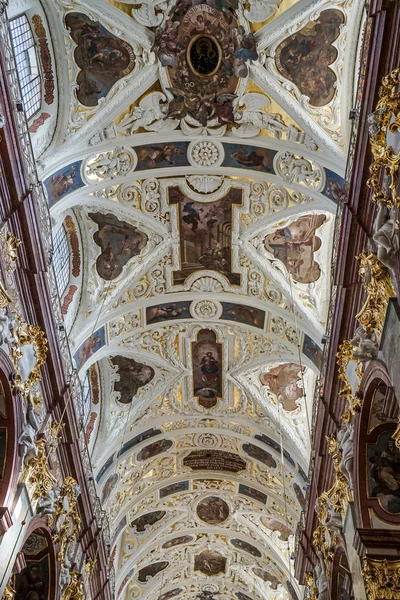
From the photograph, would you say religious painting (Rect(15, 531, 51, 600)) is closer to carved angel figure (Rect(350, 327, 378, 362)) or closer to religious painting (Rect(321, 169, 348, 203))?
carved angel figure (Rect(350, 327, 378, 362))

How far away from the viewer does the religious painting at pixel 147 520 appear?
976 inches

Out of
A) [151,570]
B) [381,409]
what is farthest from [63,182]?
[151,570]

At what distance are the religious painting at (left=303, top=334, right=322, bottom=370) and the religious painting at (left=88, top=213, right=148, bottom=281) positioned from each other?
530 cm

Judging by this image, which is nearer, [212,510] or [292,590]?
[292,590]

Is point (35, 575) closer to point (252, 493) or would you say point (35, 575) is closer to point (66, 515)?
point (66, 515)

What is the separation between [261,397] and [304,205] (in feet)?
25.7

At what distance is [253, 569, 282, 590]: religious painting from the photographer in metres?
27.7

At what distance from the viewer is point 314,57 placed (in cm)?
1207

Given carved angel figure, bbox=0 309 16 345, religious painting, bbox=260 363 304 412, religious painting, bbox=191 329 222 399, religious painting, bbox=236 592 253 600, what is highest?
religious painting, bbox=191 329 222 399

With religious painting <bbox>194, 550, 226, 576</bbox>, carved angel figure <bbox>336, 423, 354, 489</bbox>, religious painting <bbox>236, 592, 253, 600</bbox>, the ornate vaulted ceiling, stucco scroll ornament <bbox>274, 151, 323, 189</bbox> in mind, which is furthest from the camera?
religious painting <bbox>236, 592, 253, 600</bbox>

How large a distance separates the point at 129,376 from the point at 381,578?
1084 centimetres

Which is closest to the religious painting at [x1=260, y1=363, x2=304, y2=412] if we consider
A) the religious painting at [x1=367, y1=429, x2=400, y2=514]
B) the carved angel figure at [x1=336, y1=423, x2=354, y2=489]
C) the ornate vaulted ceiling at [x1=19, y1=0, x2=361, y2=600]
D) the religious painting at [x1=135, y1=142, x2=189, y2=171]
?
the ornate vaulted ceiling at [x1=19, y1=0, x2=361, y2=600]

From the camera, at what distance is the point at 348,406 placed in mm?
11930

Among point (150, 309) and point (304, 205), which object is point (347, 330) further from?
point (150, 309)
